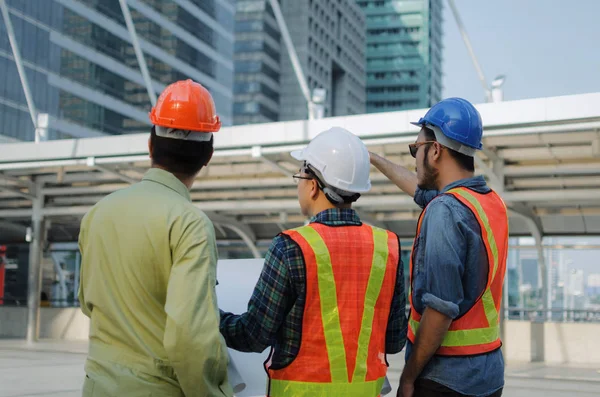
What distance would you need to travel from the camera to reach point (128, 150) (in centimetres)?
1591

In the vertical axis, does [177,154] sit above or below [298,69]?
below

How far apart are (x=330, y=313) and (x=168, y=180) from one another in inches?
26.0

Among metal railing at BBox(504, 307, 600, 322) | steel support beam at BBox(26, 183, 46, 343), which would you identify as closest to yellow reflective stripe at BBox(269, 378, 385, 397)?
metal railing at BBox(504, 307, 600, 322)

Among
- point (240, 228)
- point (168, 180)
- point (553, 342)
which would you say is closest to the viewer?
point (168, 180)

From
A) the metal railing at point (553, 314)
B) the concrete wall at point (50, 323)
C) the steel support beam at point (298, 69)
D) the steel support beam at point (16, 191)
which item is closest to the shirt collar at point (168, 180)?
the steel support beam at point (298, 69)

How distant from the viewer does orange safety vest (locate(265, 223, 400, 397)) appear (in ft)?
8.41

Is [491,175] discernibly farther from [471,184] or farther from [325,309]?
[325,309]

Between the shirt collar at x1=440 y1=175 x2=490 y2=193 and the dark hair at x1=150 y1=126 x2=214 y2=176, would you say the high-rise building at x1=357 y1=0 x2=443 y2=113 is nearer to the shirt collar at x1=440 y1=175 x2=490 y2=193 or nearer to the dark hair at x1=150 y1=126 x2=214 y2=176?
the shirt collar at x1=440 y1=175 x2=490 y2=193

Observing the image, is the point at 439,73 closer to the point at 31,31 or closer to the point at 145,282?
the point at 31,31

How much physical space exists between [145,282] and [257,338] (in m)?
0.45

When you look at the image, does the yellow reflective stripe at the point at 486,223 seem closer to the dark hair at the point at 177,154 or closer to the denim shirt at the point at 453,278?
the denim shirt at the point at 453,278

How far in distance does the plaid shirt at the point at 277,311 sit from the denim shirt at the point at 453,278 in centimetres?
47

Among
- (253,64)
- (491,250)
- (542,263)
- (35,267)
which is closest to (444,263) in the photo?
(491,250)

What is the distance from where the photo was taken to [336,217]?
8.91 feet
